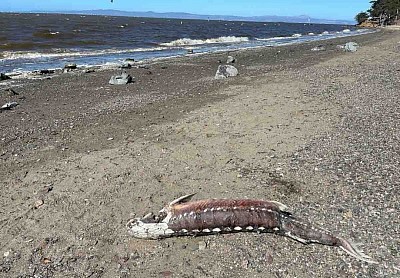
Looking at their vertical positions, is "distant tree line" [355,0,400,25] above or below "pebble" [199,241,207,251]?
above

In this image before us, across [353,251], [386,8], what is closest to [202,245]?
[353,251]

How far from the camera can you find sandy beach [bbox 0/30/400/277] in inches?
185

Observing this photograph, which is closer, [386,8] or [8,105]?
[8,105]

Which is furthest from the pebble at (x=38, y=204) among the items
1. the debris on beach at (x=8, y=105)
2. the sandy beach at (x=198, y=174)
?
the debris on beach at (x=8, y=105)

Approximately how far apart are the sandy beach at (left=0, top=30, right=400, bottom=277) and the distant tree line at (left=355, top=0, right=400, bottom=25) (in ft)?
338

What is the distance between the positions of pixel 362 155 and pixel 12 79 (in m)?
15.7

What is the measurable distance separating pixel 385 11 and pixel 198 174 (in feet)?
379

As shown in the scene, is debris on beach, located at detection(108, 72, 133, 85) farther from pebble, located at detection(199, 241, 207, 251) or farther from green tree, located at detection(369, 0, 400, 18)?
green tree, located at detection(369, 0, 400, 18)

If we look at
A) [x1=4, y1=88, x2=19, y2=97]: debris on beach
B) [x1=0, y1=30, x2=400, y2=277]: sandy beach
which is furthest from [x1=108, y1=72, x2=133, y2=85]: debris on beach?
[x1=4, y1=88, x2=19, y2=97]: debris on beach

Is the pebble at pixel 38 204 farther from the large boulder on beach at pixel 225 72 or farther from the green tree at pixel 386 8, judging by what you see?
the green tree at pixel 386 8

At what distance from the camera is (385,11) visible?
10475 centimetres

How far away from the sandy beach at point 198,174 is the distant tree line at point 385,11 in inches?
4053

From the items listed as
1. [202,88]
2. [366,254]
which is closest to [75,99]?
[202,88]

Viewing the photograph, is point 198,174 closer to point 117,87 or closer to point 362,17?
point 117,87
